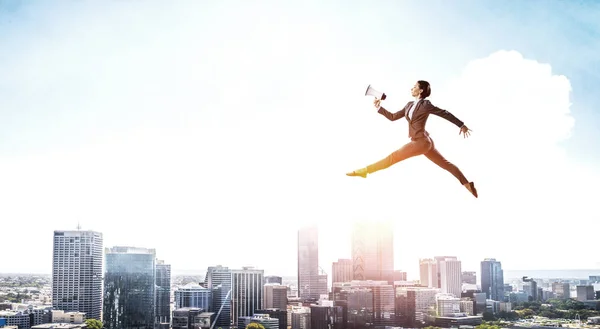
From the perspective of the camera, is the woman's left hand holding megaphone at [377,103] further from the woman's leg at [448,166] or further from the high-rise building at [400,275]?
the high-rise building at [400,275]

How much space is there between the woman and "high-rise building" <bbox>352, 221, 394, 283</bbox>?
21454 millimetres

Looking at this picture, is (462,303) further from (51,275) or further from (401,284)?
(51,275)

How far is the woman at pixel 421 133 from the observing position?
11.1 feet

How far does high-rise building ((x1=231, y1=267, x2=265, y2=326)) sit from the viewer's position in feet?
83.5

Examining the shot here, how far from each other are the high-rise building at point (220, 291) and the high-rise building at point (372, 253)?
4726mm

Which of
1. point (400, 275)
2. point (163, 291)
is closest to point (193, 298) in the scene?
point (163, 291)

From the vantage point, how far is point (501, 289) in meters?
27.4

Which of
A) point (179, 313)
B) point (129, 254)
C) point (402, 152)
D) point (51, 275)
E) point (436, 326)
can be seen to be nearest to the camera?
point (402, 152)

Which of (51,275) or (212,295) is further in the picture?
(51,275)

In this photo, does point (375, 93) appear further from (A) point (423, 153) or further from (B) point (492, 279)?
(B) point (492, 279)

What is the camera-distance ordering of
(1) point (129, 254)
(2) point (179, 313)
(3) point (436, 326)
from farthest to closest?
(1) point (129, 254) < (2) point (179, 313) < (3) point (436, 326)

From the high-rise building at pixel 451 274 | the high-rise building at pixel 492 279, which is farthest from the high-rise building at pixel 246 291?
the high-rise building at pixel 492 279

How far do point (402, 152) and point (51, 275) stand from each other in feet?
90.7

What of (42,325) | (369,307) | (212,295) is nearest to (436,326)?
(369,307)
